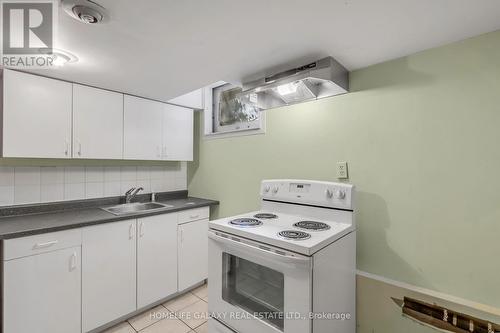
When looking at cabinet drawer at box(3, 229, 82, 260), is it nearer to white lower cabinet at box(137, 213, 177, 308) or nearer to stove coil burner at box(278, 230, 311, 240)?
white lower cabinet at box(137, 213, 177, 308)

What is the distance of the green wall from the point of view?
1.18 meters

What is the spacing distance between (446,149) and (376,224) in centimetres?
60

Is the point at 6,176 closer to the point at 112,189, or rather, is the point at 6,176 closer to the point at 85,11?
the point at 112,189

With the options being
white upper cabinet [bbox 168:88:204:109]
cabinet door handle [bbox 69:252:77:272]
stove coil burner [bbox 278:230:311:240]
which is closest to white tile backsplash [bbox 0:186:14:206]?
cabinet door handle [bbox 69:252:77:272]

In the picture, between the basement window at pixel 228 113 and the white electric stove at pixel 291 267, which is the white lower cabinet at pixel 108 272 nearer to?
the white electric stove at pixel 291 267

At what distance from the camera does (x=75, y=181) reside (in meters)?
2.10

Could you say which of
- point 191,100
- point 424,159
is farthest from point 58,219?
point 424,159

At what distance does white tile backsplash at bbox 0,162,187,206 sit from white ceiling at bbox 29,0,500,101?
871mm

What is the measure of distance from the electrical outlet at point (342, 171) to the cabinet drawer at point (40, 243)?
1915 millimetres

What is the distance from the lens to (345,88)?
1573mm

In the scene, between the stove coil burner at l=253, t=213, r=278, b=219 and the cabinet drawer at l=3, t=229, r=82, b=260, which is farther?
the stove coil burner at l=253, t=213, r=278, b=219

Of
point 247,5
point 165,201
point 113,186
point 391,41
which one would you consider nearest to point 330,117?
point 391,41

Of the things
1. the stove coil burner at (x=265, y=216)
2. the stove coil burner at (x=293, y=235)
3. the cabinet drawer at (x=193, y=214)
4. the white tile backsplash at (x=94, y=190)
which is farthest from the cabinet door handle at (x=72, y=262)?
the stove coil burner at (x=293, y=235)

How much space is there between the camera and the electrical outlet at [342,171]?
1.62 meters
